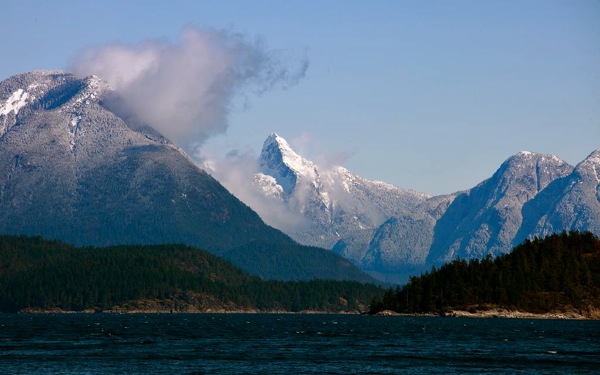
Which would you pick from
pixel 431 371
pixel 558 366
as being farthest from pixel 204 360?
pixel 558 366

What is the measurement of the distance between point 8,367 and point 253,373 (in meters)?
42.0

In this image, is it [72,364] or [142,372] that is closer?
[142,372]

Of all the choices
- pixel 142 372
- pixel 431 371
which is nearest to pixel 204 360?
pixel 142 372

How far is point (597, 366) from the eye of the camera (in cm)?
18962

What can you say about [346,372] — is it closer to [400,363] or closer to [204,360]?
[400,363]

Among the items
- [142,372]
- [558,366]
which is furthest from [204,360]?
[558,366]

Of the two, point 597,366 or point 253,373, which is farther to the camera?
point 597,366

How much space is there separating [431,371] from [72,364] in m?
62.5

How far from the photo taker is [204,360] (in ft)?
649

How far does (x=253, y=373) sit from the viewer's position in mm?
174250

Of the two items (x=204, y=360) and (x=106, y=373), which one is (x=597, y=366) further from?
(x=106, y=373)

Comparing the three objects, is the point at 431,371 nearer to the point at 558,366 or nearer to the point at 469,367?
the point at 469,367

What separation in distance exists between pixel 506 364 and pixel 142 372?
65.8m

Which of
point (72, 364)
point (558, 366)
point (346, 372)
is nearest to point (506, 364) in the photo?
point (558, 366)
